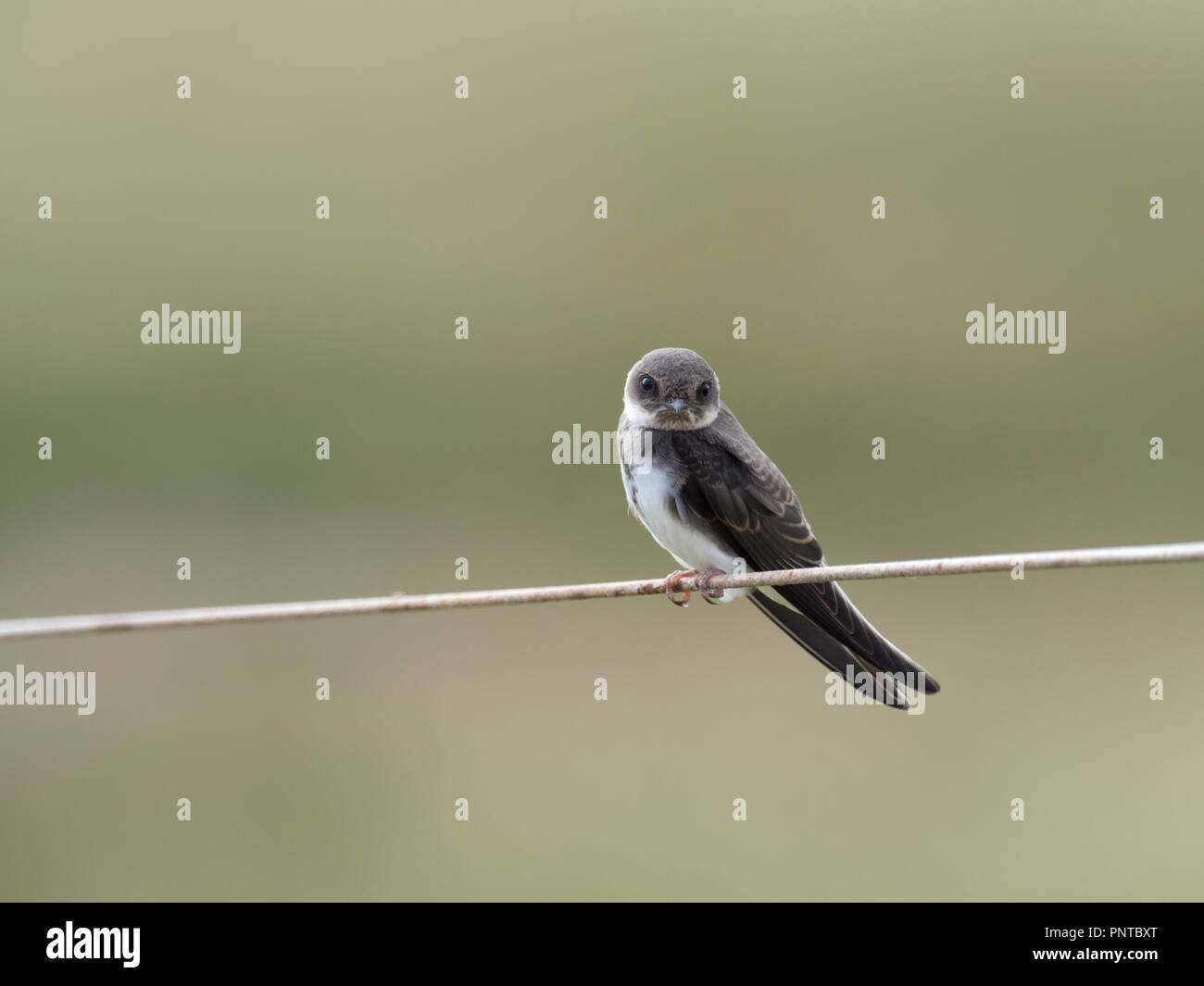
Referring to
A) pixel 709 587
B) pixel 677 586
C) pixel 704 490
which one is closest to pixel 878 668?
pixel 709 587

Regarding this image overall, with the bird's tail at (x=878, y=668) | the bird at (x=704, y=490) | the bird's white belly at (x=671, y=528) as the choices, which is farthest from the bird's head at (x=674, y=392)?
the bird's tail at (x=878, y=668)

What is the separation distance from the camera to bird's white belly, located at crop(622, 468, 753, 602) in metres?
5.07

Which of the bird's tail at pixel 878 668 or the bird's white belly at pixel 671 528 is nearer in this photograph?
the bird's tail at pixel 878 668

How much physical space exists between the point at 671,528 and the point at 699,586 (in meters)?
0.31

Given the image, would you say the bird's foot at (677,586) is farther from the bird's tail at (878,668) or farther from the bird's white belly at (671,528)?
the bird's tail at (878,668)

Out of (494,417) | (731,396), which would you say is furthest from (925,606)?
(494,417)

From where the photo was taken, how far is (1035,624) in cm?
1259

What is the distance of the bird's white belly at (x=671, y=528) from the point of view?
16.6ft

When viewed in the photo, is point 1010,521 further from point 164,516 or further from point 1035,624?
point 164,516

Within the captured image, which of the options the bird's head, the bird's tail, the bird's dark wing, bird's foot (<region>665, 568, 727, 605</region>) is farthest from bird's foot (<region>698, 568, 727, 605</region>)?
the bird's head

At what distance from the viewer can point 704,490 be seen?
503 centimetres

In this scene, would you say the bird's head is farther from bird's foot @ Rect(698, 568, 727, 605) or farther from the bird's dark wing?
bird's foot @ Rect(698, 568, 727, 605)

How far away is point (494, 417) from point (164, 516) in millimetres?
3188

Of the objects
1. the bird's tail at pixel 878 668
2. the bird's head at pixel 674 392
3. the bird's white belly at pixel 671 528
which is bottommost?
the bird's tail at pixel 878 668
